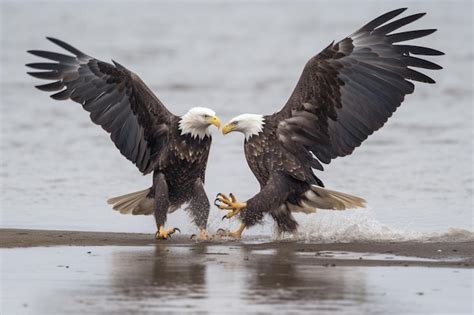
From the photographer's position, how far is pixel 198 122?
8750 mm

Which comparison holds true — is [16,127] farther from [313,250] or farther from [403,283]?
[403,283]

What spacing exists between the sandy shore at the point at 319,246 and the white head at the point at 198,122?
72 centimetres

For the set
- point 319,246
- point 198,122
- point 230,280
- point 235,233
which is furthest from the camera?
point 198,122

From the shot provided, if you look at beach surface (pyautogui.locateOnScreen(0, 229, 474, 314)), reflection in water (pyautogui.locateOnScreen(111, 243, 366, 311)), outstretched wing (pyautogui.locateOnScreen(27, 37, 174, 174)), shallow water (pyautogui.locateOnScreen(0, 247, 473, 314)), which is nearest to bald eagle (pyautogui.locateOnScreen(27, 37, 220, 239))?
outstretched wing (pyautogui.locateOnScreen(27, 37, 174, 174))

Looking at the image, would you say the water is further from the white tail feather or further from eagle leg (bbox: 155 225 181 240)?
eagle leg (bbox: 155 225 181 240)

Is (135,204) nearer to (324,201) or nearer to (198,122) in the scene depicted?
(198,122)

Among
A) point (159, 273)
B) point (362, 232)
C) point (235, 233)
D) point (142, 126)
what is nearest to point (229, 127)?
point (142, 126)

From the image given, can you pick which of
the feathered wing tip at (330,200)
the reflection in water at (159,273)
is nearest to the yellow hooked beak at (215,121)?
the feathered wing tip at (330,200)

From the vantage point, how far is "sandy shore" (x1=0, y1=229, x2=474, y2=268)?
7.43 m

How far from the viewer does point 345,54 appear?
344 inches

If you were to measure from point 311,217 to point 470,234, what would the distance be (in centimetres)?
137

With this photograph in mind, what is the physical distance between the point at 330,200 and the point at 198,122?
41.5 inches

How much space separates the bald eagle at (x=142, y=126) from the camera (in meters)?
8.80

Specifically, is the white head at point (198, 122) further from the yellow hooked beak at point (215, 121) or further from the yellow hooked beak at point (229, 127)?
the yellow hooked beak at point (229, 127)
